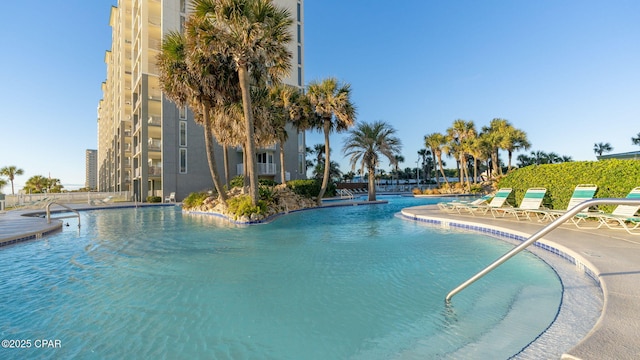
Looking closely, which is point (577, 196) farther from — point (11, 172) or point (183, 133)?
point (11, 172)

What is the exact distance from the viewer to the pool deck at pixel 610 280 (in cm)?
210

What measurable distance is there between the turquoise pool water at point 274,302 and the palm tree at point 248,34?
7480 mm

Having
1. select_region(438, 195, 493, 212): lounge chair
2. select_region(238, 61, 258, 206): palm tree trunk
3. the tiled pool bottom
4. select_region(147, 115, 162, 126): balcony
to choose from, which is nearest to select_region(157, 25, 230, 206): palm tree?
select_region(238, 61, 258, 206): palm tree trunk

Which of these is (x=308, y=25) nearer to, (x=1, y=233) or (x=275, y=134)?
(x=275, y=134)

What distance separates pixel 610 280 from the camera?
3.60 m

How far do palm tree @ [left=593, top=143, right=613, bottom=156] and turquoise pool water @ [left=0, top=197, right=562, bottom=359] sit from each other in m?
73.9

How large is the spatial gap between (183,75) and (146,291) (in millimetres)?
12414

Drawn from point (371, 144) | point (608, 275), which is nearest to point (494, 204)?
point (608, 275)

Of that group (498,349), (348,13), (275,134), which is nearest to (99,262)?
(498,349)

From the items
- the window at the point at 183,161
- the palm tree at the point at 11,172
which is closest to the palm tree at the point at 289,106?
the window at the point at 183,161

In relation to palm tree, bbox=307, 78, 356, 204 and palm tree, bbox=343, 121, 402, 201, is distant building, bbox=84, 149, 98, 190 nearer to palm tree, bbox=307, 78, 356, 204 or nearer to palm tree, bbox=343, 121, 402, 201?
palm tree, bbox=343, 121, 402, 201

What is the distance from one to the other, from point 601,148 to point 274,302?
79640 millimetres

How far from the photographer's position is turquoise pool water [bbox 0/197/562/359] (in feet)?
9.16

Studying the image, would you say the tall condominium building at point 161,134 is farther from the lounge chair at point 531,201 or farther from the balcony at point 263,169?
the lounge chair at point 531,201
